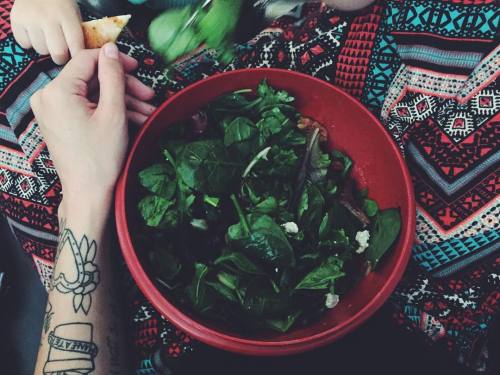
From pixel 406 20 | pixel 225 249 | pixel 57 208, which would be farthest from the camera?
pixel 57 208

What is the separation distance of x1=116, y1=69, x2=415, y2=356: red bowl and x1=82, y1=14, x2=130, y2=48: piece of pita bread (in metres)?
0.16

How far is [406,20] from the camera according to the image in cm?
73

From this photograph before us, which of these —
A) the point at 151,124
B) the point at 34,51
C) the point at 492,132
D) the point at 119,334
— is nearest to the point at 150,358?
the point at 119,334

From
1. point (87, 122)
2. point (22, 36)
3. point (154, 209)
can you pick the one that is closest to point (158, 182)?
point (154, 209)

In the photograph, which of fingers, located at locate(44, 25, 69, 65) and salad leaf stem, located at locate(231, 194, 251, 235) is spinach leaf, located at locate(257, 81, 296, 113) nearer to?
salad leaf stem, located at locate(231, 194, 251, 235)

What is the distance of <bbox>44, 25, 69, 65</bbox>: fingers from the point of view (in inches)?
29.6

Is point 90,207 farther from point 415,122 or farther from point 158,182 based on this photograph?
point 415,122

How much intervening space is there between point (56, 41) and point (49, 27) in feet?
0.08

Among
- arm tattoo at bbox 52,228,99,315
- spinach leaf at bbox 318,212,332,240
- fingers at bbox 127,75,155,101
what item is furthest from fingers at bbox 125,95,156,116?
spinach leaf at bbox 318,212,332,240

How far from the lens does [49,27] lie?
2.46 feet

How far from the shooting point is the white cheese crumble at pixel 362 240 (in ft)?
2.12

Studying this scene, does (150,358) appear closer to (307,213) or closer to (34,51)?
(307,213)

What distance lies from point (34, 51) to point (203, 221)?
0.45 m

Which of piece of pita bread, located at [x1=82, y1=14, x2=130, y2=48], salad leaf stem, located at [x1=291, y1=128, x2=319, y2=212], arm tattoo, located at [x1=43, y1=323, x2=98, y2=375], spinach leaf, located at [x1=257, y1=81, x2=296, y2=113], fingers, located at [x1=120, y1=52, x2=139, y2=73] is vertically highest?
piece of pita bread, located at [x1=82, y1=14, x2=130, y2=48]
